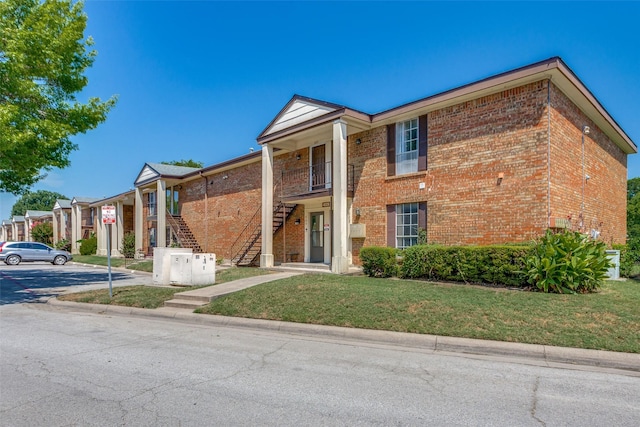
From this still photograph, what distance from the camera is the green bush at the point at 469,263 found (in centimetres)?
963

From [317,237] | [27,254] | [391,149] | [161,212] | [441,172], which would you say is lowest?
[27,254]

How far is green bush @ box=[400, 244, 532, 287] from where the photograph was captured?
9.63 meters

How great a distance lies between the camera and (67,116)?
12492 mm

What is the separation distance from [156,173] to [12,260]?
10.8 m

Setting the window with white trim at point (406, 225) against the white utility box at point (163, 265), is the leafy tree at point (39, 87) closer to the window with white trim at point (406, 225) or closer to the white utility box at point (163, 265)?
the white utility box at point (163, 265)

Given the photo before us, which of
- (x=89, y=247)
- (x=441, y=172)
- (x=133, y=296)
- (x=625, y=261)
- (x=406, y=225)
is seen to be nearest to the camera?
(x=133, y=296)

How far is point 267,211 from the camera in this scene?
17000 mm

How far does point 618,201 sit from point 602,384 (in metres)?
15.3

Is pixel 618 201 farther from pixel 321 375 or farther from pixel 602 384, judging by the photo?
pixel 321 375

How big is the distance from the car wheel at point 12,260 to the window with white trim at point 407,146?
25.8 metres

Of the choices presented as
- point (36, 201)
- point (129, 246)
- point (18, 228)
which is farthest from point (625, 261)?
point (36, 201)

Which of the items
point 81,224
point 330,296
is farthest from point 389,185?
point 81,224

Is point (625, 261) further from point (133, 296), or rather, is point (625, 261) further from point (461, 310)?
point (133, 296)

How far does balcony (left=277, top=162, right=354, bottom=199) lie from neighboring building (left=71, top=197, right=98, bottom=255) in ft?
92.5
